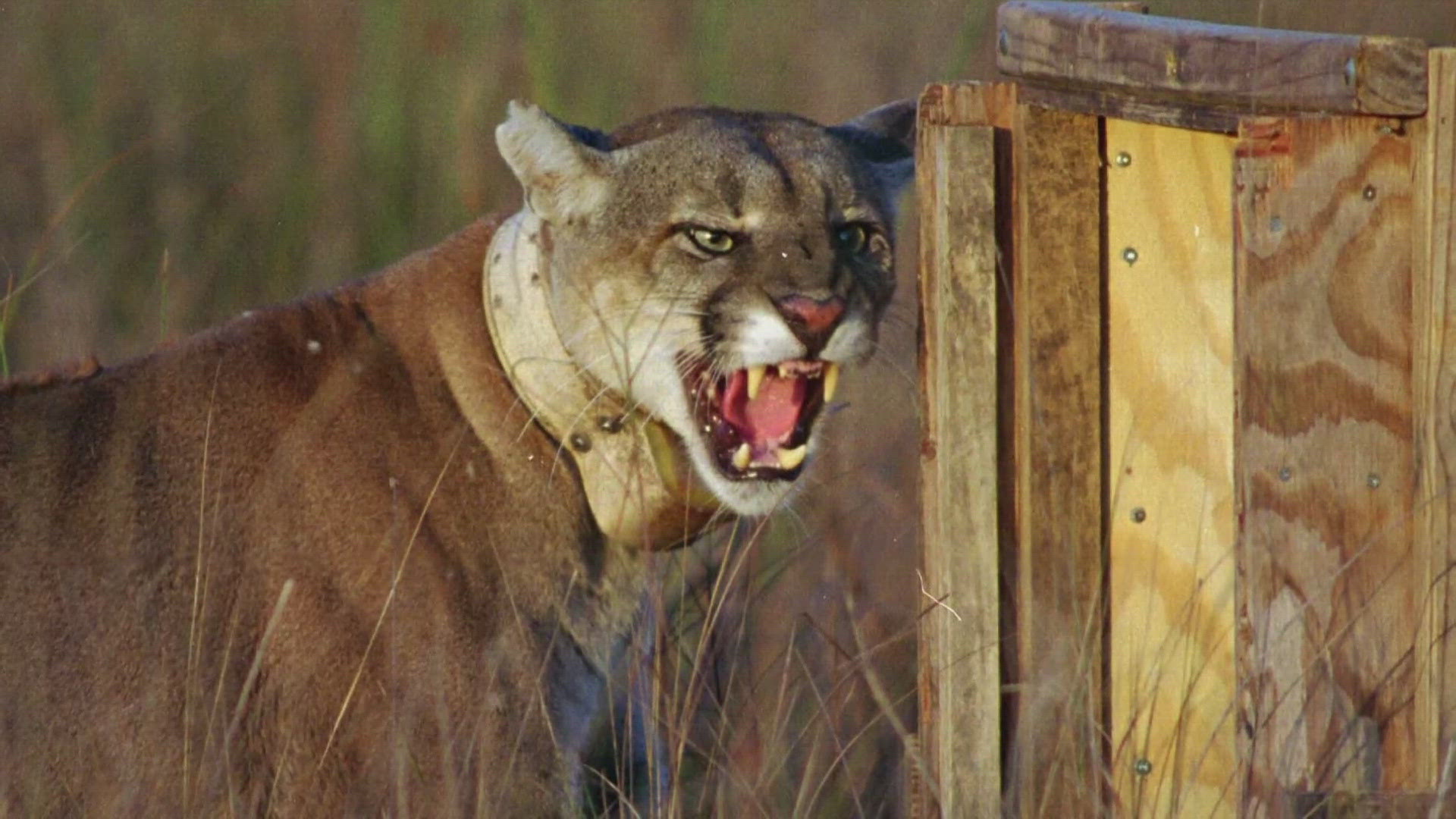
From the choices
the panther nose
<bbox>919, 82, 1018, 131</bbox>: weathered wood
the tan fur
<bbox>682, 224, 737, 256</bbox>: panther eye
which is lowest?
the tan fur

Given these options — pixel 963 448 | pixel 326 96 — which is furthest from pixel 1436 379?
pixel 326 96

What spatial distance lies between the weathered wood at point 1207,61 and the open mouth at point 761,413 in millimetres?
771

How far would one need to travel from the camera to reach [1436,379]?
2.79 meters

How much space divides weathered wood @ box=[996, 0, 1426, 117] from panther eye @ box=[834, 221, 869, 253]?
26.5 inches

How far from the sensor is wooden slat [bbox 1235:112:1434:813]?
9.31 ft

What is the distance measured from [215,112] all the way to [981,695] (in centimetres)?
554

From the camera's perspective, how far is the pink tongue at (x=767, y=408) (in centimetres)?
397

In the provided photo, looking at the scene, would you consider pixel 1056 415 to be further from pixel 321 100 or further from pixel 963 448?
pixel 321 100

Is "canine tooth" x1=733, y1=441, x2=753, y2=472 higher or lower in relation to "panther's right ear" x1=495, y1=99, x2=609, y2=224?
lower

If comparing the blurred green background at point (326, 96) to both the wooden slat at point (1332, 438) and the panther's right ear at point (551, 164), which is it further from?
the wooden slat at point (1332, 438)

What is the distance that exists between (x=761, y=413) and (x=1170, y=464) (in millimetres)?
878

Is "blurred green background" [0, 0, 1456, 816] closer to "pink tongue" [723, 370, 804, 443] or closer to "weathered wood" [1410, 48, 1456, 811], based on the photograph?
"pink tongue" [723, 370, 804, 443]

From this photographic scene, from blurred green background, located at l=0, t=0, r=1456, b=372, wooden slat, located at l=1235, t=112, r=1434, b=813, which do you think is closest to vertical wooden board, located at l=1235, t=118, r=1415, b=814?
wooden slat, located at l=1235, t=112, r=1434, b=813

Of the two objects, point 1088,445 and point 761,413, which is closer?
point 1088,445
